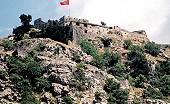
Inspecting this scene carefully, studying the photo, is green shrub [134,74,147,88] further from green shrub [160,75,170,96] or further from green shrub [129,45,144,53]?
green shrub [129,45,144,53]

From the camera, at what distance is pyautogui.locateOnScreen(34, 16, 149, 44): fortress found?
148m

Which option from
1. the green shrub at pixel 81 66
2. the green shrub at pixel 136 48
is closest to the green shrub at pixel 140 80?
the green shrub at pixel 136 48

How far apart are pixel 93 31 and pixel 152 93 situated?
28.1m

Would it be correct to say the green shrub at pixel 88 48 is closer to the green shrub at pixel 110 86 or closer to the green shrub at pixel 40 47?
the green shrub at pixel 40 47

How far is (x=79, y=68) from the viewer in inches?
5037

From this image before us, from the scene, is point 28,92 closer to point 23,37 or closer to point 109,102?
point 109,102

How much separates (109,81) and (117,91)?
2.96 m

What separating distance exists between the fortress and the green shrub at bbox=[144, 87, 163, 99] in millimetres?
21732

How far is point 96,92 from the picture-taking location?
12412 centimetres

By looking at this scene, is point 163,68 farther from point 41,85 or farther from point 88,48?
point 41,85

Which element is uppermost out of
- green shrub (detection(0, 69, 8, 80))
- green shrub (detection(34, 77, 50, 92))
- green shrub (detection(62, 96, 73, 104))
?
green shrub (detection(0, 69, 8, 80))

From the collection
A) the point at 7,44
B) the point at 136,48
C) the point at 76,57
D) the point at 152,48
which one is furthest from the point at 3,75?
the point at 152,48

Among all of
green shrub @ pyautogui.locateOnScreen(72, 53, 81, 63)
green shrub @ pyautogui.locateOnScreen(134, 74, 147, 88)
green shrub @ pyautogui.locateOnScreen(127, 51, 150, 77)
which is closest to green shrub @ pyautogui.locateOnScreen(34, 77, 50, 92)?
green shrub @ pyautogui.locateOnScreen(72, 53, 81, 63)

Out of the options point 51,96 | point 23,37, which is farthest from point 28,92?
point 23,37
